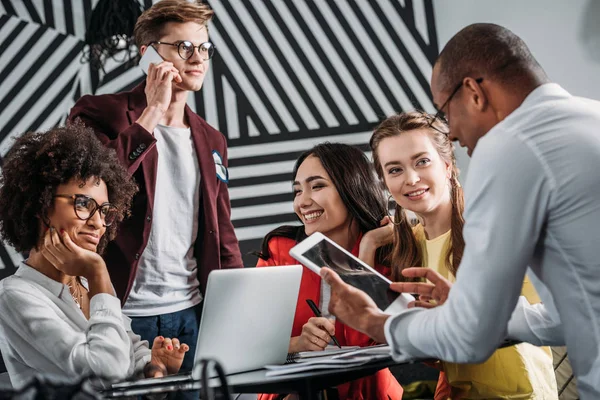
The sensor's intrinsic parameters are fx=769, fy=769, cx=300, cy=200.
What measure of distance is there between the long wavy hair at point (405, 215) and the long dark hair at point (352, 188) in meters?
0.07

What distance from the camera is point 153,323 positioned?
10.4ft

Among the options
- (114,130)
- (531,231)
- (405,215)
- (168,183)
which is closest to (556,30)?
(405,215)

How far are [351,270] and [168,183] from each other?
1.47m

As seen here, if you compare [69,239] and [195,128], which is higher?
[195,128]

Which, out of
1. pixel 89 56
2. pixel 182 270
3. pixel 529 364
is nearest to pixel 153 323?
pixel 182 270

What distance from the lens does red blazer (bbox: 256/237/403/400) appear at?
262 cm

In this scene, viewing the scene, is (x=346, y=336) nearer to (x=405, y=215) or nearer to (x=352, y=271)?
(x=405, y=215)

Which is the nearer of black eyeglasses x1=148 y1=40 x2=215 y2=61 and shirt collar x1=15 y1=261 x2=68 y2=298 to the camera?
shirt collar x1=15 y1=261 x2=68 y2=298

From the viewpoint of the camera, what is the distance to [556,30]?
15.5 feet

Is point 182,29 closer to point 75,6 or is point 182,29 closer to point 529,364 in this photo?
point 75,6

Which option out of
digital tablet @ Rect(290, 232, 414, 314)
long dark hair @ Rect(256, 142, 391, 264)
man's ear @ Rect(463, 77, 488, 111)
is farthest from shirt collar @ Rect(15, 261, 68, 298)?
man's ear @ Rect(463, 77, 488, 111)

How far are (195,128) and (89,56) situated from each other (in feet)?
5.18

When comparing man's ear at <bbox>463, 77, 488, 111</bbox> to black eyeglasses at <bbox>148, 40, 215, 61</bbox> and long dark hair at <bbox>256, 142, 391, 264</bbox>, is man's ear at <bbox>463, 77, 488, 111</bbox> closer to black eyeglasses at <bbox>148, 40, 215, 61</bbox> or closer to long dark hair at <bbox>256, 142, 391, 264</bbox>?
long dark hair at <bbox>256, 142, 391, 264</bbox>

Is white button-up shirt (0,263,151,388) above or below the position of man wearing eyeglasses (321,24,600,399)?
below
